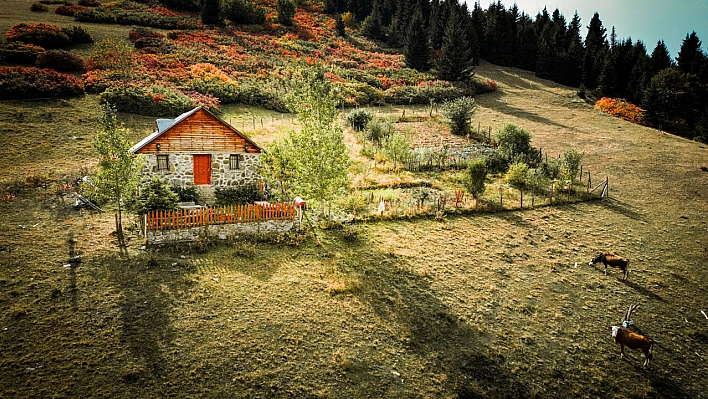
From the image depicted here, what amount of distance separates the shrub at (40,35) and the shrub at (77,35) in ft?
3.41

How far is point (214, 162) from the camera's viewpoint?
2489 centimetres

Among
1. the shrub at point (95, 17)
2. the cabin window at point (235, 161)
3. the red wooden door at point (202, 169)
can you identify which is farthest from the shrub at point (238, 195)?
the shrub at point (95, 17)

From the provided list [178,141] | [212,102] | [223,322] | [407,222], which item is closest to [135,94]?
[212,102]

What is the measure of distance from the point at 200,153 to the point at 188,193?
2492 mm

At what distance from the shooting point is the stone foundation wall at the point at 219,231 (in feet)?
62.6

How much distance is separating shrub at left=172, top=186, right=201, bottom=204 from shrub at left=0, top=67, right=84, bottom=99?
22986mm

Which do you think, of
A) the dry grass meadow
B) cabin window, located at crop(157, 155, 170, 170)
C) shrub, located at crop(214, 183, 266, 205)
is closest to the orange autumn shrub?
the dry grass meadow

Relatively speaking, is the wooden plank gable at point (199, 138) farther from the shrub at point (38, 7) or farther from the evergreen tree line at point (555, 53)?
the shrub at point (38, 7)

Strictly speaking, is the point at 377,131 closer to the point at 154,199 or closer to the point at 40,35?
the point at 154,199

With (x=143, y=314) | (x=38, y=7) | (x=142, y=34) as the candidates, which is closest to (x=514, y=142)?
(x=143, y=314)

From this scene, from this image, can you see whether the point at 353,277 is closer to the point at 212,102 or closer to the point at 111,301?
the point at 111,301

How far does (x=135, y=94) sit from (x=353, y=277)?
32.4 m

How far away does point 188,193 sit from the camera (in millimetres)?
24312

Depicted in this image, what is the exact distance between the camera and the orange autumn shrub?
5291 cm
